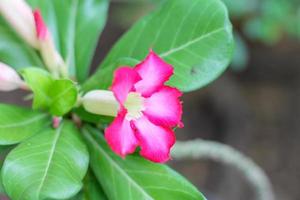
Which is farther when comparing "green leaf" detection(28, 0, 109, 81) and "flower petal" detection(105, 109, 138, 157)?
"green leaf" detection(28, 0, 109, 81)

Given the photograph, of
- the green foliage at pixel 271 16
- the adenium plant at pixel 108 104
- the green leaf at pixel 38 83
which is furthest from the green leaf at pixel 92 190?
the green foliage at pixel 271 16

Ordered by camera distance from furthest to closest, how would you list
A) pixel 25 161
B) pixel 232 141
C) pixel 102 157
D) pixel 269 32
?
pixel 232 141
pixel 269 32
pixel 102 157
pixel 25 161

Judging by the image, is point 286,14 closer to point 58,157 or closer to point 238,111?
point 238,111

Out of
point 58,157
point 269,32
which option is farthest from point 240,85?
point 58,157

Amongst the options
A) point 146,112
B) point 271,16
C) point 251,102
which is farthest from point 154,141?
point 251,102

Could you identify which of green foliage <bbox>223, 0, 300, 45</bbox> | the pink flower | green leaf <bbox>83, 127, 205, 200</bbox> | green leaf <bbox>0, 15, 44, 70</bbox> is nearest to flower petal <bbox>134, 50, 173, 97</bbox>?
the pink flower

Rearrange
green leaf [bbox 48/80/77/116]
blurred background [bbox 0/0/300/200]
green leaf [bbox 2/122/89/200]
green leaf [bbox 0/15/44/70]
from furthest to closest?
blurred background [bbox 0/0/300/200] < green leaf [bbox 0/15/44/70] < green leaf [bbox 48/80/77/116] < green leaf [bbox 2/122/89/200]

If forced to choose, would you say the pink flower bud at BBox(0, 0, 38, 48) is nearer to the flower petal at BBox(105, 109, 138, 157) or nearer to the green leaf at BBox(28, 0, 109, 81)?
the green leaf at BBox(28, 0, 109, 81)
